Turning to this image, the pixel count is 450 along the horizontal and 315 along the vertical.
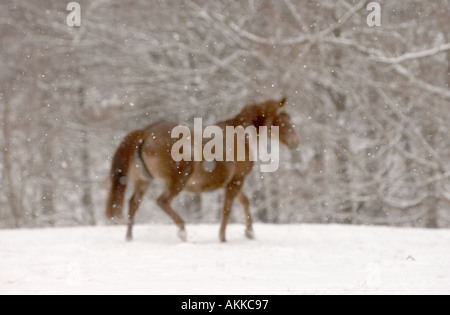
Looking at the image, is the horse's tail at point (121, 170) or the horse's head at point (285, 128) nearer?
the horse's tail at point (121, 170)

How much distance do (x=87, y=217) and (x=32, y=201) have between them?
1.99 m

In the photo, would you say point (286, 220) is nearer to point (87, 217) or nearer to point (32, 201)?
point (87, 217)

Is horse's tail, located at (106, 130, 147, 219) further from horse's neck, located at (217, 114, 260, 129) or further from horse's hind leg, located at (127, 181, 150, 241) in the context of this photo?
horse's neck, located at (217, 114, 260, 129)

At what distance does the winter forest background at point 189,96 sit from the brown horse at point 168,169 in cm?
693

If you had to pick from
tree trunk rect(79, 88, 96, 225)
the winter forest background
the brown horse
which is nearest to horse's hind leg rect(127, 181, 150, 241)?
the brown horse

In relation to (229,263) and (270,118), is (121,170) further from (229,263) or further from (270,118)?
(229,263)

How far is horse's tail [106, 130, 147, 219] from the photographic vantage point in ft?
26.6

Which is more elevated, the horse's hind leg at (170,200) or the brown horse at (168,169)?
the brown horse at (168,169)

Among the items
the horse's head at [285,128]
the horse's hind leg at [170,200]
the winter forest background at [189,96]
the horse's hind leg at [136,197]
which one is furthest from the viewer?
the winter forest background at [189,96]

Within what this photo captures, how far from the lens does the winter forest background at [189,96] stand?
52.3 feet

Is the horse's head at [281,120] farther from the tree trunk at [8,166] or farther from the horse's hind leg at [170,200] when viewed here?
the tree trunk at [8,166]

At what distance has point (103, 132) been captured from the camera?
18.4 metres

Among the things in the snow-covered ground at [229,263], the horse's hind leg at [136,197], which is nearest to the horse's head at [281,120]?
the snow-covered ground at [229,263]

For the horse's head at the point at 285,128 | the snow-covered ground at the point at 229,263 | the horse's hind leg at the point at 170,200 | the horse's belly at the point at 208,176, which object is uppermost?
the horse's head at the point at 285,128
